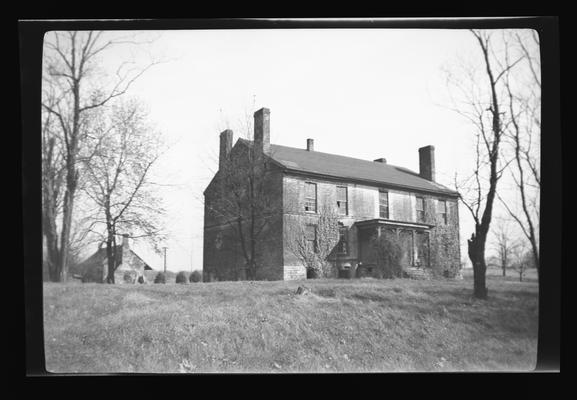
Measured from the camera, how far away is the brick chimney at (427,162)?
8.36 m

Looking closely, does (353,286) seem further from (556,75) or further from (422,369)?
(556,75)

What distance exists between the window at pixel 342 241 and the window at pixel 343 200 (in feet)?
1.06

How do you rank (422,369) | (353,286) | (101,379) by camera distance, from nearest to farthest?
1. (101,379)
2. (422,369)
3. (353,286)

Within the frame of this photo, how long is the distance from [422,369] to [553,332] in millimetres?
2508

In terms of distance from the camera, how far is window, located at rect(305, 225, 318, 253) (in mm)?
8424

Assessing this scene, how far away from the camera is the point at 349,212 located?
8727 mm

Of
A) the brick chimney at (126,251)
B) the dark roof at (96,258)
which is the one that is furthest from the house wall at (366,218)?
the dark roof at (96,258)

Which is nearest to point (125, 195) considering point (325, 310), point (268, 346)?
point (268, 346)

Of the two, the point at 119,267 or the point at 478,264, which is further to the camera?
the point at 478,264

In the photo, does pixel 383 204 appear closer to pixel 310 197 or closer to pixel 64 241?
pixel 310 197

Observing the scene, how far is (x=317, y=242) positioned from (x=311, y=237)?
23 centimetres

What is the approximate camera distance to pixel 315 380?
7.39 m

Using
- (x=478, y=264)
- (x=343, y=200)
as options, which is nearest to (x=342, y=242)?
(x=343, y=200)

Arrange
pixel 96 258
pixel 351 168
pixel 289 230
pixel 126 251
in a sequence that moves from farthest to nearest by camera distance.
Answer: pixel 351 168
pixel 289 230
pixel 126 251
pixel 96 258
